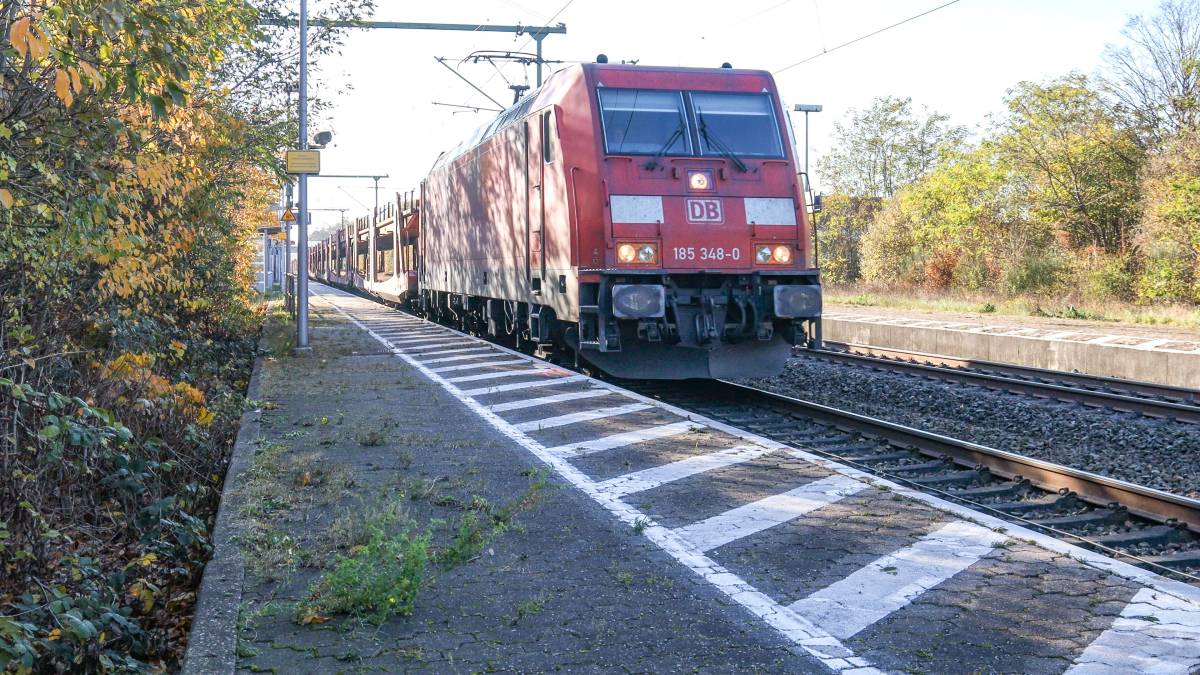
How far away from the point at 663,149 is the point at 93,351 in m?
6.39

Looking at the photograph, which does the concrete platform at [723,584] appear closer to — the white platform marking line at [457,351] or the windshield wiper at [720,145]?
the windshield wiper at [720,145]

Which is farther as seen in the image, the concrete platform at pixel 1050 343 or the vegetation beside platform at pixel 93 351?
the concrete platform at pixel 1050 343

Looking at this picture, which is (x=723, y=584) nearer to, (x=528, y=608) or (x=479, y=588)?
(x=528, y=608)

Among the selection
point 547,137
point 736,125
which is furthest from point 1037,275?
point 547,137

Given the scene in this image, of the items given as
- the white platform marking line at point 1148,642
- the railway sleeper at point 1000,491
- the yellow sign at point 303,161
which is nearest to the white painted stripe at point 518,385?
the railway sleeper at point 1000,491

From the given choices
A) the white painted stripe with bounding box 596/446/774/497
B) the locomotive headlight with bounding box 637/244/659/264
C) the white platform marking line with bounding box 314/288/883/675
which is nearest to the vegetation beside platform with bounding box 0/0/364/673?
the white platform marking line with bounding box 314/288/883/675

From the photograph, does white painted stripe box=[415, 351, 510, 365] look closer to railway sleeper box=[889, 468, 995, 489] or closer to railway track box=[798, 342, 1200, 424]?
railway track box=[798, 342, 1200, 424]

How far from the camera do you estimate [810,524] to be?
5.97 meters

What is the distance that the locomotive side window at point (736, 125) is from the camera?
11.8 m

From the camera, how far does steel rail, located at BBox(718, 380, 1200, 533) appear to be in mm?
6531

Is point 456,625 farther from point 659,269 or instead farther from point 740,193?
point 740,193

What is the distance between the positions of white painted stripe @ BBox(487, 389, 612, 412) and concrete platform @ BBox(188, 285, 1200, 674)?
2.02m

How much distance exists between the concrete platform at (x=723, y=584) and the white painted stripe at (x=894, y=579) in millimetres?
13

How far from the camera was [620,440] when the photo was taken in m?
8.53
